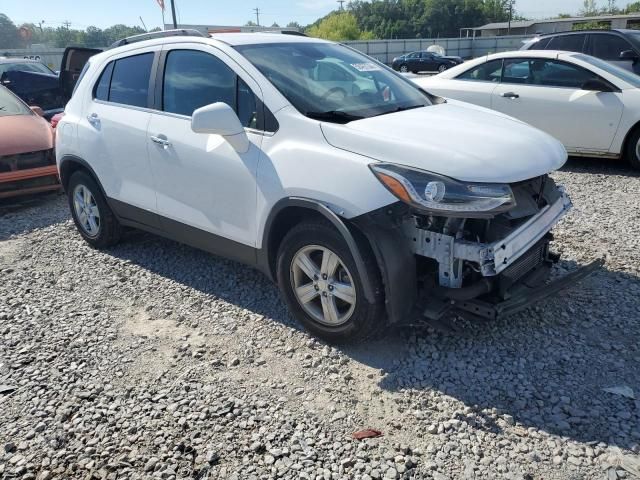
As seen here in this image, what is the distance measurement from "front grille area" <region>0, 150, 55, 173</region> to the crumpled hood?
520 centimetres

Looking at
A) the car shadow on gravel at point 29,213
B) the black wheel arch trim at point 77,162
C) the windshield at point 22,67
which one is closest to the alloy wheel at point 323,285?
the black wheel arch trim at point 77,162

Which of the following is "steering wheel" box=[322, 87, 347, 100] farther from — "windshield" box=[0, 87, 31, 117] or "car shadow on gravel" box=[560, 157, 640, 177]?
"windshield" box=[0, 87, 31, 117]

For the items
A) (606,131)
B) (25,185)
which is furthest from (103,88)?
(606,131)

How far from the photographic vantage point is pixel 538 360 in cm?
328

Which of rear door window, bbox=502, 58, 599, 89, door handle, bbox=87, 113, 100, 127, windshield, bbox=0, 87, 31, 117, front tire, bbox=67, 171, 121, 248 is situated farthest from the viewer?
windshield, bbox=0, 87, 31, 117

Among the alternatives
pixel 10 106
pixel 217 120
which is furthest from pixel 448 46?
pixel 217 120

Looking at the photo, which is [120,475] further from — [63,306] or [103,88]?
[103,88]

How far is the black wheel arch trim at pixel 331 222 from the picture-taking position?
3090 mm

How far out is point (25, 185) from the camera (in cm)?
698

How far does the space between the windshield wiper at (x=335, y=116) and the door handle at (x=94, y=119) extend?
2293 mm

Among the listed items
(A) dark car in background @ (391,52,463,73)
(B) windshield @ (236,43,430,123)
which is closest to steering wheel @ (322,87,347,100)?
(B) windshield @ (236,43,430,123)

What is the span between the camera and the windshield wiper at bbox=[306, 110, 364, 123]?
3416 millimetres

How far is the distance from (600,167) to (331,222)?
571 centimetres

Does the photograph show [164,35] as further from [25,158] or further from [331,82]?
[25,158]
